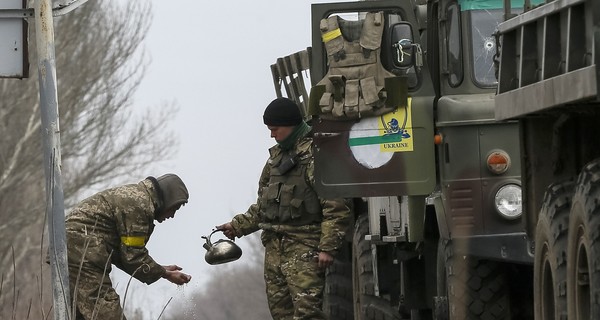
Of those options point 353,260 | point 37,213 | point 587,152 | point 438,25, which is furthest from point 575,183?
point 37,213

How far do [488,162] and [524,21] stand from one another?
295 centimetres

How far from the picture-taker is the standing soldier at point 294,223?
12805mm

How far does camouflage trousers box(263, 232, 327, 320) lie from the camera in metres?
12.8

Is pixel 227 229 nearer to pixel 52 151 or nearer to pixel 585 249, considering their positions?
pixel 52 151

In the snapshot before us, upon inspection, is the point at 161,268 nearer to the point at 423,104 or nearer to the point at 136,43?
the point at 423,104

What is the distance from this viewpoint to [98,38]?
→ 164ft

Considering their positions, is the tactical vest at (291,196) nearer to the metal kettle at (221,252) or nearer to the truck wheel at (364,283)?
the metal kettle at (221,252)

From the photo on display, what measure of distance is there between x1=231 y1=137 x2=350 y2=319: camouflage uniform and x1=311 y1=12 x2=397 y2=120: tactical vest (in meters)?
1.27

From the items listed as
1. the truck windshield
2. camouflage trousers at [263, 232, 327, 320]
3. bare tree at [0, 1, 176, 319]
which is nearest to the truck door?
the truck windshield

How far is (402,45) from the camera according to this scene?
450 inches

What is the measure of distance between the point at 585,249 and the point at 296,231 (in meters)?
5.63

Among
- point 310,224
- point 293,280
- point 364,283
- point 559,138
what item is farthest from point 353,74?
point 559,138

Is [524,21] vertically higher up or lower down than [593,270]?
higher up

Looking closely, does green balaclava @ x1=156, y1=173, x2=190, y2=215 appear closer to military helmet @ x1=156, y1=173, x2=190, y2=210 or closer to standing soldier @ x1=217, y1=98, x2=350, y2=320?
military helmet @ x1=156, y1=173, x2=190, y2=210
